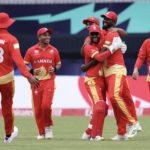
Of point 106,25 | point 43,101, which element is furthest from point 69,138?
point 106,25

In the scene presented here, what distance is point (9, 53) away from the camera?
14.4 meters

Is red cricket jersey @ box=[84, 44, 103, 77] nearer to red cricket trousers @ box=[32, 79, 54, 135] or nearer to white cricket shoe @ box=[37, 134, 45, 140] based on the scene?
red cricket trousers @ box=[32, 79, 54, 135]

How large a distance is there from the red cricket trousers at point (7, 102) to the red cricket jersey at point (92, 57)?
157 cm

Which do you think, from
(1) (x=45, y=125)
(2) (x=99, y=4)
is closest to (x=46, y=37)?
(1) (x=45, y=125)

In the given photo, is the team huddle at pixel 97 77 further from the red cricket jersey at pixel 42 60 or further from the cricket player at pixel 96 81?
the red cricket jersey at pixel 42 60

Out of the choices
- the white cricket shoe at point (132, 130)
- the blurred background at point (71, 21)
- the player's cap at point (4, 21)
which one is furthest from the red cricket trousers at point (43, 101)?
the blurred background at point (71, 21)

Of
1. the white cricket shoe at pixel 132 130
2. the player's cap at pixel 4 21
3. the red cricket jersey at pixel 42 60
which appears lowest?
the white cricket shoe at pixel 132 130

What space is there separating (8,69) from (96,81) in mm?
1761

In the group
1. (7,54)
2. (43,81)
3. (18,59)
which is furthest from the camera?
(43,81)

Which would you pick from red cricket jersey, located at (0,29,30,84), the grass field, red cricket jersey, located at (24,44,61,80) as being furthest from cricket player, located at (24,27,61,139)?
red cricket jersey, located at (0,29,30,84)

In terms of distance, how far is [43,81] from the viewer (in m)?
16.7

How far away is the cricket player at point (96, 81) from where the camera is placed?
14734 mm

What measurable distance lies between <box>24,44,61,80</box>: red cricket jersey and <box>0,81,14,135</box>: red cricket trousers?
2.16m

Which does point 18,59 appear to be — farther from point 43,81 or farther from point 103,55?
point 43,81
